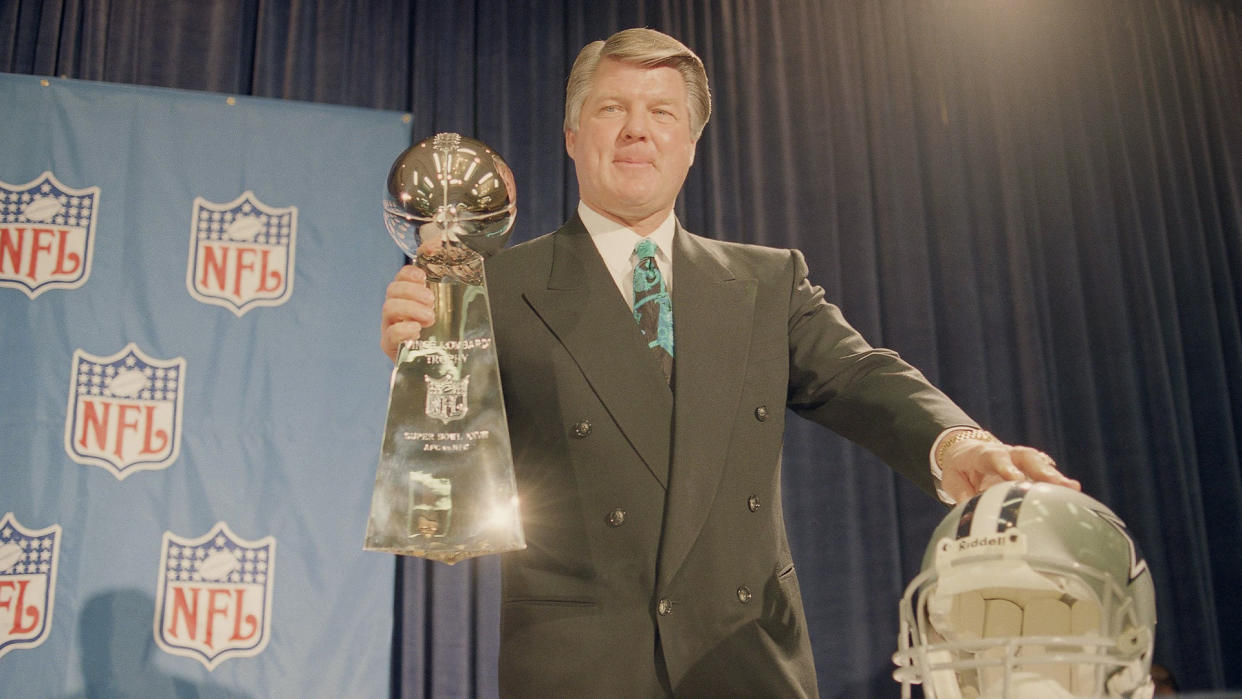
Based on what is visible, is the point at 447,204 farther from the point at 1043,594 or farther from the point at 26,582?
the point at 26,582

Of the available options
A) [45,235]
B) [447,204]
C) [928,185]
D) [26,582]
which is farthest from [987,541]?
[928,185]

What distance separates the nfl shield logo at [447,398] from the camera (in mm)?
A: 1454

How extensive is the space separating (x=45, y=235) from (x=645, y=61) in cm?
225

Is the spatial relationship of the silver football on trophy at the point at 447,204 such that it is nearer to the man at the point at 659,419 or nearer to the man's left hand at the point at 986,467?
the man at the point at 659,419

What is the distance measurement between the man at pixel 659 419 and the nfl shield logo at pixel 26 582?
1943 mm

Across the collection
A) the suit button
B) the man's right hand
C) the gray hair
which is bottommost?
the suit button

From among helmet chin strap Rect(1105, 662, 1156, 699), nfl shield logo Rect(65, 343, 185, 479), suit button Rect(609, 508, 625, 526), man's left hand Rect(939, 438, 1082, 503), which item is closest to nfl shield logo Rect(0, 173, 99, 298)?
nfl shield logo Rect(65, 343, 185, 479)

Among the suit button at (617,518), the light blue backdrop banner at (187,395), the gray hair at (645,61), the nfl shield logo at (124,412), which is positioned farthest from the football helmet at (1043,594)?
the nfl shield logo at (124,412)

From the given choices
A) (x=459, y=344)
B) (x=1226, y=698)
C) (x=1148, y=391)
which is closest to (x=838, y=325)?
(x=459, y=344)

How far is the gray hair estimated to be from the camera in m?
1.69

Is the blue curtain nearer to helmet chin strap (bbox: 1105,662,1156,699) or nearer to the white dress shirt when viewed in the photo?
the white dress shirt

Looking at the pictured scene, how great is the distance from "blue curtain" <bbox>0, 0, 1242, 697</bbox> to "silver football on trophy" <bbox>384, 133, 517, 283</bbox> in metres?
2.20

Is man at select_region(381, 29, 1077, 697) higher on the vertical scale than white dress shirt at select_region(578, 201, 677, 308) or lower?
lower

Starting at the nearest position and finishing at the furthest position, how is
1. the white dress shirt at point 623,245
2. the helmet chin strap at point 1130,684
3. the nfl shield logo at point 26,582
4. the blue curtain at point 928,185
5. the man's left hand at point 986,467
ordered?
1. the helmet chin strap at point 1130,684
2. the man's left hand at point 986,467
3. the white dress shirt at point 623,245
4. the nfl shield logo at point 26,582
5. the blue curtain at point 928,185
